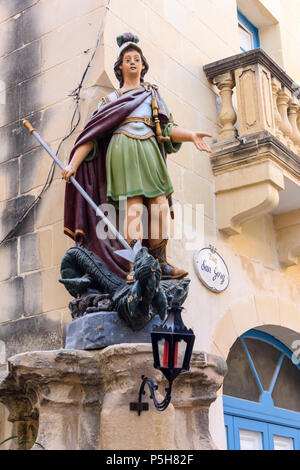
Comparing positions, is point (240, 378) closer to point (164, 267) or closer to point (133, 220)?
point (164, 267)

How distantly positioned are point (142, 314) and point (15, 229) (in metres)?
2.19

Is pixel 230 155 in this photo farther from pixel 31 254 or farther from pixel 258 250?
pixel 31 254

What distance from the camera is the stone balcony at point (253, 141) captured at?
21.8ft

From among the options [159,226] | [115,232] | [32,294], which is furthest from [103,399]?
[32,294]

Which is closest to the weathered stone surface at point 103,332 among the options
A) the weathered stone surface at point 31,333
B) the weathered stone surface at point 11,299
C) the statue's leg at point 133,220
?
the statue's leg at point 133,220

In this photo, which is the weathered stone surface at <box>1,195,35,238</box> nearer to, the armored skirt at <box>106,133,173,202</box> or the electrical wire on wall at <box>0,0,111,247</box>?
the electrical wire on wall at <box>0,0,111,247</box>

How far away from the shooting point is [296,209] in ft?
25.0

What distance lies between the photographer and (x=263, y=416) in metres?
7.25

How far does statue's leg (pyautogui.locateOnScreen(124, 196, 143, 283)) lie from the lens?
496cm

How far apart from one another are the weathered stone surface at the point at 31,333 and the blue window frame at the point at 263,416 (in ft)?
6.21

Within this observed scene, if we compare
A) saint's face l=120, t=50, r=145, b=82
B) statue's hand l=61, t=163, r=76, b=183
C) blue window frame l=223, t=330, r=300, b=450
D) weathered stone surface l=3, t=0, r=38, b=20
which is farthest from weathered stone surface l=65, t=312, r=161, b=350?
weathered stone surface l=3, t=0, r=38, b=20

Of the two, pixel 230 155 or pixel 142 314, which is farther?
pixel 230 155

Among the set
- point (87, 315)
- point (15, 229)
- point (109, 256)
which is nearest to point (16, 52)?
point (15, 229)

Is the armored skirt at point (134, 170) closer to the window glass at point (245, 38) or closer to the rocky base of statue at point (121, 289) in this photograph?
the rocky base of statue at point (121, 289)
